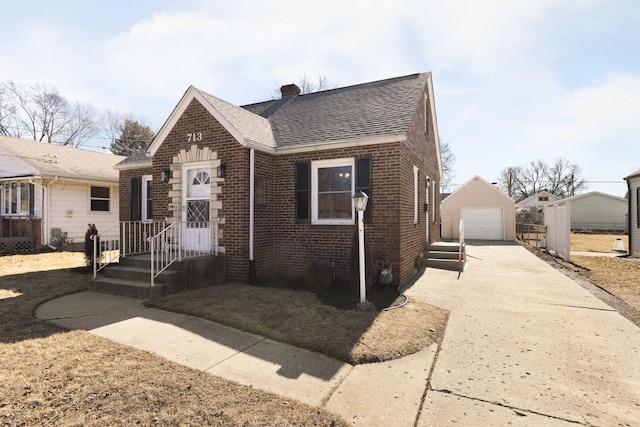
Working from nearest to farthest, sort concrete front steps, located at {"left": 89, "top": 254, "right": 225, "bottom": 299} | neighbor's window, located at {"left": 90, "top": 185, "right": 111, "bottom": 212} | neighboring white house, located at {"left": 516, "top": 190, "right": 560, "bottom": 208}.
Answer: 1. concrete front steps, located at {"left": 89, "top": 254, "right": 225, "bottom": 299}
2. neighbor's window, located at {"left": 90, "top": 185, "right": 111, "bottom": 212}
3. neighboring white house, located at {"left": 516, "top": 190, "right": 560, "bottom": 208}

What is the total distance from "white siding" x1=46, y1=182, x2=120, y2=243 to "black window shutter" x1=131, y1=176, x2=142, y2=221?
17.8ft

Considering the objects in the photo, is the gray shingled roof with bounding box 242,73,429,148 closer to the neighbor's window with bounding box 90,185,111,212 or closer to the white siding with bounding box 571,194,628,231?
the neighbor's window with bounding box 90,185,111,212

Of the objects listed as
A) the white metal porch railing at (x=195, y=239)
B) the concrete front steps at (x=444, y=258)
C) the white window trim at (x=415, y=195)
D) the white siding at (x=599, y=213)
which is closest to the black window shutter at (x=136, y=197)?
the white metal porch railing at (x=195, y=239)

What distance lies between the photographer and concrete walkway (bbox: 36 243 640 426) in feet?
9.41

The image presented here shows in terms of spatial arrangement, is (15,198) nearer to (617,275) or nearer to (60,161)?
(60,161)

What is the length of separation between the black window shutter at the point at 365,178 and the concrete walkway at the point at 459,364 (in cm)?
245

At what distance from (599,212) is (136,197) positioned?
1684 inches

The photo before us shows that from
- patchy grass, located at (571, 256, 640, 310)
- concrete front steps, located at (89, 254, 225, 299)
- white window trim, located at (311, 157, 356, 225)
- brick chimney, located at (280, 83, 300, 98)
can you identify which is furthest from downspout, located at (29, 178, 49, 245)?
patchy grass, located at (571, 256, 640, 310)

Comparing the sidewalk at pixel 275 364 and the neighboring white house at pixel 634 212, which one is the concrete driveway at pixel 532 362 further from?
the neighboring white house at pixel 634 212

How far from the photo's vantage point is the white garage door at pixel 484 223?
2147 centimetres

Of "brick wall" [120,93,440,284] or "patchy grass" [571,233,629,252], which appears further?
"patchy grass" [571,233,629,252]

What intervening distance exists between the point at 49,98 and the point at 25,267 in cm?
2474

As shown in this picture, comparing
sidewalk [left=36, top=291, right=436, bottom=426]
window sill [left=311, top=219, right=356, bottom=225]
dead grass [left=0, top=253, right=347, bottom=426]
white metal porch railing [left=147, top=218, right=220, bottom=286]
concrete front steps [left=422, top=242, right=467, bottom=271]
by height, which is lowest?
sidewalk [left=36, top=291, right=436, bottom=426]

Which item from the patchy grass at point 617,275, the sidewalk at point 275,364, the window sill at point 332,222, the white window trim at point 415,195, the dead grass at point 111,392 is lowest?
the patchy grass at point 617,275
